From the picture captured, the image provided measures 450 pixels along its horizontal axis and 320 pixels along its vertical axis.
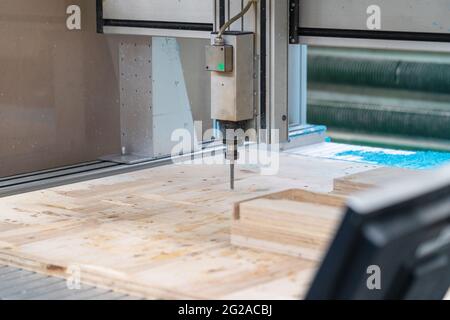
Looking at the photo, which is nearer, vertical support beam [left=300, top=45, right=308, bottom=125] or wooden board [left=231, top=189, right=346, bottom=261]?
wooden board [left=231, top=189, right=346, bottom=261]

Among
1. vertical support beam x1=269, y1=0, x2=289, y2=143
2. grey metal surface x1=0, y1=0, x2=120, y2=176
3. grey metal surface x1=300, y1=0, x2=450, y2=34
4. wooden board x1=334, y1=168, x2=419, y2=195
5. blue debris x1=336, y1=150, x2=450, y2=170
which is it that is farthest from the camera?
blue debris x1=336, y1=150, x2=450, y2=170

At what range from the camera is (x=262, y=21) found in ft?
13.6

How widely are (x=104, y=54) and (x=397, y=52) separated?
6.91 feet

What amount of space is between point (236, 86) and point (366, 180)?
2.40 feet

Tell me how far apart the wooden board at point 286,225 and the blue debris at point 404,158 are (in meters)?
1.80

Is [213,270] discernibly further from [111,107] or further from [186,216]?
[111,107]

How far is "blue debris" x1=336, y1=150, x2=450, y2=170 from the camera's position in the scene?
5.23 m

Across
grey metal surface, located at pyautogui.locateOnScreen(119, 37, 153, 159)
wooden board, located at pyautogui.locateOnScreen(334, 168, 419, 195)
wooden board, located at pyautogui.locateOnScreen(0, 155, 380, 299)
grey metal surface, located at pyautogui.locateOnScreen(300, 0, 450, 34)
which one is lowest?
wooden board, located at pyautogui.locateOnScreen(0, 155, 380, 299)

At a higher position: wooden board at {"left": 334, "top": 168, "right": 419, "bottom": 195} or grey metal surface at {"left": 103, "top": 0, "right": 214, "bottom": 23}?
grey metal surface at {"left": 103, "top": 0, "right": 214, "bottom": 23}

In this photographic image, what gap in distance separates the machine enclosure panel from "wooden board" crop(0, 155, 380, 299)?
45 centimetres

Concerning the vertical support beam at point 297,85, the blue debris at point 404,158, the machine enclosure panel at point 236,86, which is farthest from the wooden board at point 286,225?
the vertical support beam at point 297,85

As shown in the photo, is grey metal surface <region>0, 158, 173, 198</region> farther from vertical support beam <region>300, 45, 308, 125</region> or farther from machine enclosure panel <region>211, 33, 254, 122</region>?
vertical support beam <region>300, 45, 308, 125</region>

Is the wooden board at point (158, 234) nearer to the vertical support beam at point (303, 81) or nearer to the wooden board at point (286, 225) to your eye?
the wooden board at point (286, 225)

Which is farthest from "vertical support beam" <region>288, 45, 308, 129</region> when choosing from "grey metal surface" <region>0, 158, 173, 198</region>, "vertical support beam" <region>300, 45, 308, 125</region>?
"grey metal surface" <region>0, 158, 173, 198</region>
